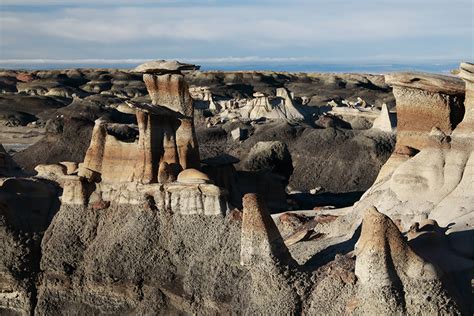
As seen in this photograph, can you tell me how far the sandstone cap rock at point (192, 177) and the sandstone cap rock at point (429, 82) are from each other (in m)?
4.10


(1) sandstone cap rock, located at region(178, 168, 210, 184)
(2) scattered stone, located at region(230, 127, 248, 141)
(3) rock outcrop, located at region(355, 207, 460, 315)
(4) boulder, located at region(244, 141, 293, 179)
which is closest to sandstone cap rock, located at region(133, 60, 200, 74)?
(1) sandstone cap rock, located at region(178, 168, 210, 184)

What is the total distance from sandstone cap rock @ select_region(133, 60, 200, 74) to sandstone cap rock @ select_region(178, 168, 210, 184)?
7.67ft

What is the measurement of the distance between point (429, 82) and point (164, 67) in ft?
18.0

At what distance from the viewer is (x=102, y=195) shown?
1738 cm

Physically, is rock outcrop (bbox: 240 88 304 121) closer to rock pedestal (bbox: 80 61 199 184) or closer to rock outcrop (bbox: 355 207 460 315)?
rock pedestal (bbox: 80 61 199 184)

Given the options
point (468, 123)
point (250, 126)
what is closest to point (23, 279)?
point (468, 123)

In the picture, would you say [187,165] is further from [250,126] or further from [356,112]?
[356,112]

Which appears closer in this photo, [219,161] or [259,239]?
[259,239]

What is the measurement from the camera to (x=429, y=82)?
53.0 feet

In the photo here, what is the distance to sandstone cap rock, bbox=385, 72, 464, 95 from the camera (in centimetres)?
1595

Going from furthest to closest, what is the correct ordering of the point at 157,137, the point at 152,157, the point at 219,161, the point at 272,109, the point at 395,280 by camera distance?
the point at 272,109 → the point at 219,161 → the point at 157,137 → the point at 152,157 → the point at 395,280

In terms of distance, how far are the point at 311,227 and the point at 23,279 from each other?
5.75m

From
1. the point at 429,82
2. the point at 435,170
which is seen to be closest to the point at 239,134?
the point at 429,82

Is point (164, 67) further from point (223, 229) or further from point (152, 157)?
point (223, 229)
